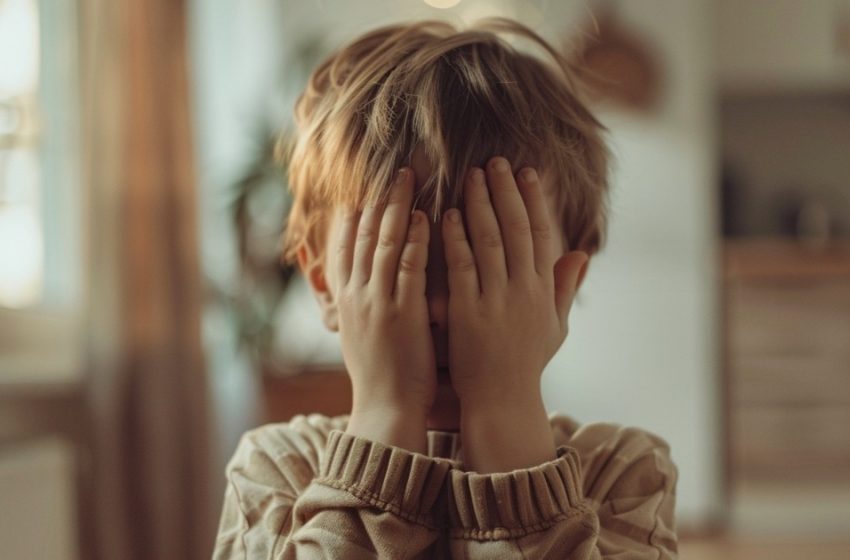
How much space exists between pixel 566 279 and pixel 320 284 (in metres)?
0.23

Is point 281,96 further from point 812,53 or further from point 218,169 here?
point 812,53

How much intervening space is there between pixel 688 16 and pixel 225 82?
76.3 inches

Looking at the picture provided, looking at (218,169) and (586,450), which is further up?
(218,169)

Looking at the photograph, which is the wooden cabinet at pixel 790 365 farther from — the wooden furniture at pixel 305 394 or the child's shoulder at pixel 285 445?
the child's shoulder at pixel 285 445

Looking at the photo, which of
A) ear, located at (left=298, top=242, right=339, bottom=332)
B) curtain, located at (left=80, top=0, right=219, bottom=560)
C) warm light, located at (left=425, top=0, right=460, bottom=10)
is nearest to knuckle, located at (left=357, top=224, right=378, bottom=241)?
ear, located at (left=298, top=242, right=339, bottom=332)

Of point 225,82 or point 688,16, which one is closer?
point 225,82

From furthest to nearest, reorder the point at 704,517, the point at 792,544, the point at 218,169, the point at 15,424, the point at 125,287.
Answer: the point at 704,517, the point at 792,544, the point at 218,169, the point at 125,287, the point at 15,424

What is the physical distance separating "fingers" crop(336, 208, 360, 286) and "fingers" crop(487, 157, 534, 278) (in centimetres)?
12

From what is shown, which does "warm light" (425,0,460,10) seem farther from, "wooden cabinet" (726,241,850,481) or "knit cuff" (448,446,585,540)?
"knit cuff" (448,446,585,540)

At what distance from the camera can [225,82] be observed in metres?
3.78

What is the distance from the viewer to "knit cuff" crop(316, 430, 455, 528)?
0.86m

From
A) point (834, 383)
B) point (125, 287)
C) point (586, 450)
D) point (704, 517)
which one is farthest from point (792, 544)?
point (586, 450)

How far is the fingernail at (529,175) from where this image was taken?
2.95 ft

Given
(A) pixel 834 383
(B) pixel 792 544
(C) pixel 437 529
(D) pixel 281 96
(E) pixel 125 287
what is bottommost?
(B) pixel 792 544
